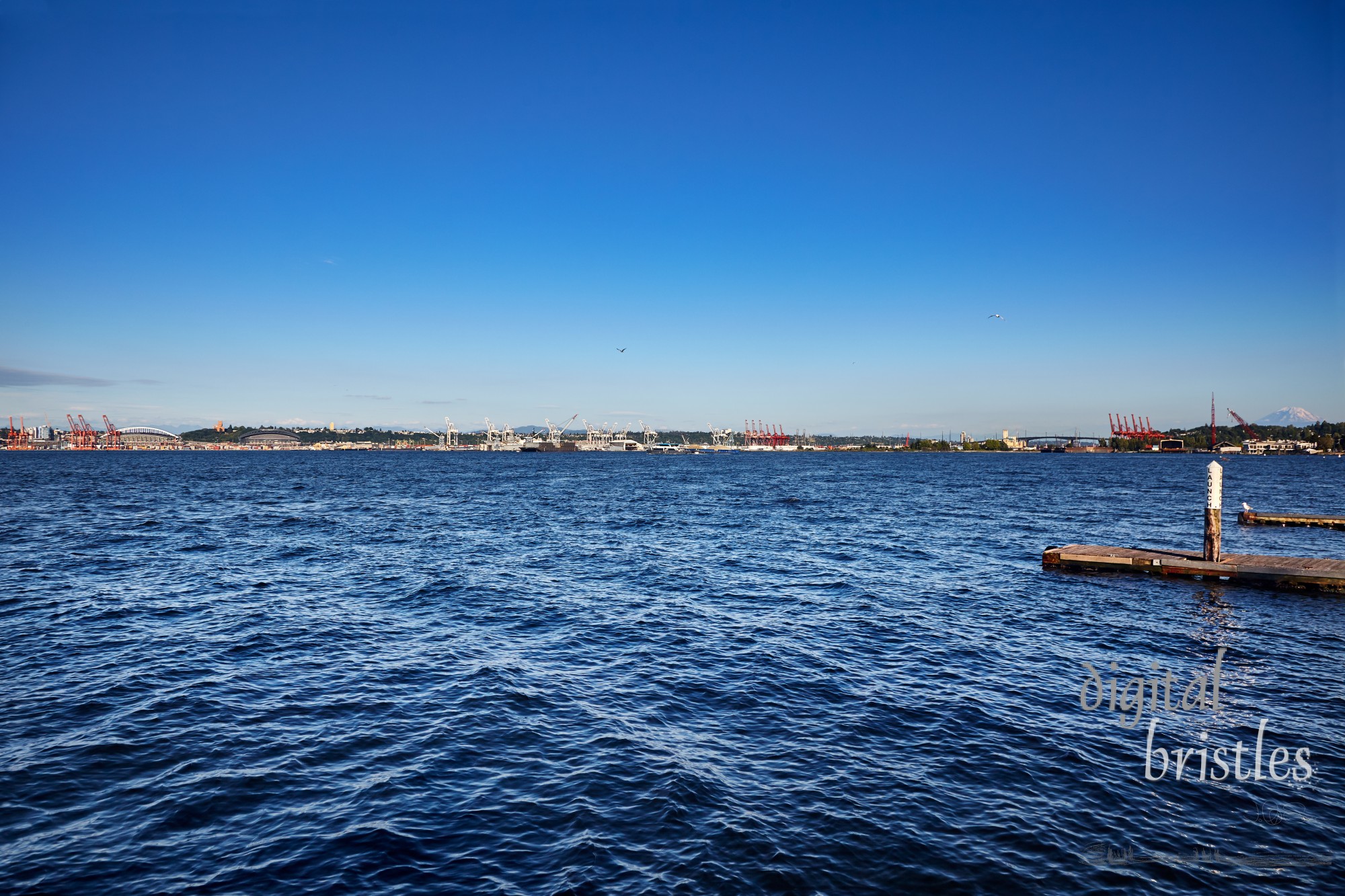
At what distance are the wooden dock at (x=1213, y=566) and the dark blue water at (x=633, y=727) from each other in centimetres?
120

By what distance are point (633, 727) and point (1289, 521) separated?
61502 mm

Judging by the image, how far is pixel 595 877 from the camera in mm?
10633

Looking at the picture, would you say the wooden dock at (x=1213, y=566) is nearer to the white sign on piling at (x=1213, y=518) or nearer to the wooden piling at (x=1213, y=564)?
the wooden piling at (x=1213, y=564)

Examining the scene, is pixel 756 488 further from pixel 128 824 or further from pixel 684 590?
pixel 128 824

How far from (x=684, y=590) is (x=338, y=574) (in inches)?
670

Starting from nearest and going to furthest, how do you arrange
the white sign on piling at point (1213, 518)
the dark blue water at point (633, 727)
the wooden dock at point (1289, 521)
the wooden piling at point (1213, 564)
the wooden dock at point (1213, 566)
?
the dark blue water at point (633, 727) → the wooden dock at point (1213, 566) → the wooden piling at point (1213, 564) → the white sign on piling at point (1213, 518) → the wooden dock at point (1289, 521)

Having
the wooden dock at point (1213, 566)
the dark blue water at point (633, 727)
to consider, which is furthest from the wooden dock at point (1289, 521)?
the wooden dock at point (1213, 566)

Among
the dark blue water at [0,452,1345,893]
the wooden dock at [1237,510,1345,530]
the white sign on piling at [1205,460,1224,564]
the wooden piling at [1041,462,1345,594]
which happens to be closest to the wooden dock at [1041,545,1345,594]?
the wooden piling at [1041,462,1345,594]

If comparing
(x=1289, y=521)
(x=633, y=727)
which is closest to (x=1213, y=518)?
(x=1289, y=521)

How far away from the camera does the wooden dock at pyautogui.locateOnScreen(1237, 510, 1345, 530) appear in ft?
171

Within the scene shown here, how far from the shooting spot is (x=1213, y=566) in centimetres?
3284

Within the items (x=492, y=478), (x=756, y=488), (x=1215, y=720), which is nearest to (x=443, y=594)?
(x=1215, y=720)

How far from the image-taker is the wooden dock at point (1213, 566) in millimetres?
30750

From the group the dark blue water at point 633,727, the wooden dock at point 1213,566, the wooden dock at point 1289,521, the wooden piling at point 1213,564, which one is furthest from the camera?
the wooden dock at point 1289,521
